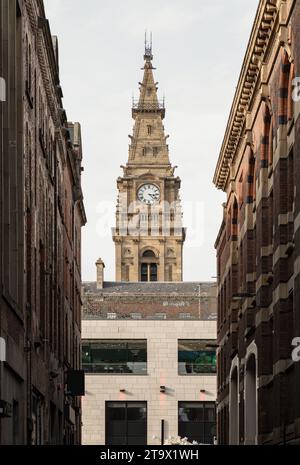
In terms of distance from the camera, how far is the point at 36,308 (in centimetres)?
4250

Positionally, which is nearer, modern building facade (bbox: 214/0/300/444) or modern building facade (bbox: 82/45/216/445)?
modern building facade (bbox: 214/0/300/444)

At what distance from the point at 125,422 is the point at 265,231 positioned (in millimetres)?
60419

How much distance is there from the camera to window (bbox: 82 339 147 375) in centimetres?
10488

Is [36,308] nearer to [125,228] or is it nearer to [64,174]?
[64,174]

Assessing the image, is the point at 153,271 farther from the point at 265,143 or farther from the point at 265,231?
the point at 265,231

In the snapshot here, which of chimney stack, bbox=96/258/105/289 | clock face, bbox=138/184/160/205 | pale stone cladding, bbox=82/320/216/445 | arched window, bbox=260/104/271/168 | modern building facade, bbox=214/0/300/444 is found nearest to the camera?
modern building facade, bbox=214/0/300/444

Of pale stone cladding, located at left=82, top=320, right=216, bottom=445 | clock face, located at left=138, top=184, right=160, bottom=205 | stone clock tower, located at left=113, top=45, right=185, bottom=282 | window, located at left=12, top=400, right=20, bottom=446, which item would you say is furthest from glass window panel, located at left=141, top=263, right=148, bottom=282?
window, located at left=12, top=400, right=20, bottom=446

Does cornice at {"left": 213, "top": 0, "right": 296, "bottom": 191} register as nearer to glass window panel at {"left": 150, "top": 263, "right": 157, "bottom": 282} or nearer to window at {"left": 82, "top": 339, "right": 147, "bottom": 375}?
window at {"left": 82, "top": 339, "right": 147, "bottom": 375}

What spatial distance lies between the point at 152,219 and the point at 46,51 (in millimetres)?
142127

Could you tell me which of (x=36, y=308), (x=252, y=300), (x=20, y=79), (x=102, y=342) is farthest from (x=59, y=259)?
(x=102, y=342)

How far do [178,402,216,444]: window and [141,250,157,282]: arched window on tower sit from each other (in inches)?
3224

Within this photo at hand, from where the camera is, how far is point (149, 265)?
18825 centimetres

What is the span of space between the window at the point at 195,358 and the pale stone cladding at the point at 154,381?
434 mm

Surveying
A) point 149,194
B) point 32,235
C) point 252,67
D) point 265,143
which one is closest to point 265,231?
point 265,143
